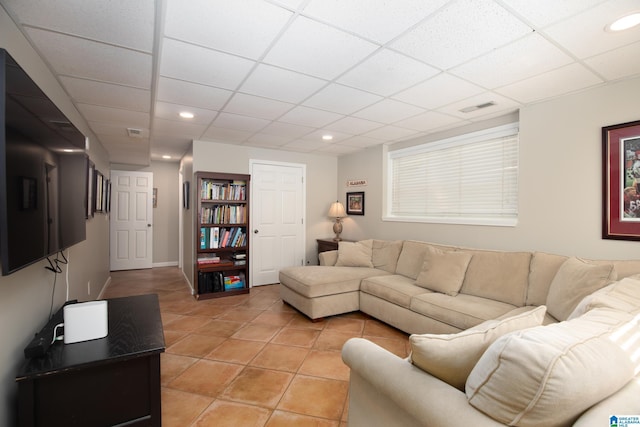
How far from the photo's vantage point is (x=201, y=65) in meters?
2.16

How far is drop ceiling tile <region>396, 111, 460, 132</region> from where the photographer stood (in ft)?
10.9

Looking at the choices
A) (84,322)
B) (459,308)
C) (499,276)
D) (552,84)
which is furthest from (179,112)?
(499,276)

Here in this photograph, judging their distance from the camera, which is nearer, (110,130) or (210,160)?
(110,130)

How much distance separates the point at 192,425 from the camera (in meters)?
1.80

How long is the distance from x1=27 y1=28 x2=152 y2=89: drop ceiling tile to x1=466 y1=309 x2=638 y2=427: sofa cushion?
2.54 meters

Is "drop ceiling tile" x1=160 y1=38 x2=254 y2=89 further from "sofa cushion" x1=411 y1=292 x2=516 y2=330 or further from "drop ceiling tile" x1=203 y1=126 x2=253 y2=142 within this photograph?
"sofa cushion" x1=411 y1=292 x2=516 y2=330

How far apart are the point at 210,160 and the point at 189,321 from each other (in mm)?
2392

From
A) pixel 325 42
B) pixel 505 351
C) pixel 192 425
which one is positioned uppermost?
pixel 325 42

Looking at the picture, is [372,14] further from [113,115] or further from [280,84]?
[113,115]

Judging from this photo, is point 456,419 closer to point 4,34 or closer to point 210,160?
point 4,34

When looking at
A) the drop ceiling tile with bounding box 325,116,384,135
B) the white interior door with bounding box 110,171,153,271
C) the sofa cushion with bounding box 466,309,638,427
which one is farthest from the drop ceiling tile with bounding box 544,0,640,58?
the white interior door with bounding box 110,171,153,271

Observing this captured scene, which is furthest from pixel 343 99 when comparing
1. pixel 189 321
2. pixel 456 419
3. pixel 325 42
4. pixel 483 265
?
pixel 189 321

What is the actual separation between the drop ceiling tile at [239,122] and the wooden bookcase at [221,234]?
0.94 meters

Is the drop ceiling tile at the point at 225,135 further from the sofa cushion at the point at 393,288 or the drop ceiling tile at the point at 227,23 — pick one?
the sofa cushion at the point at 393,288
